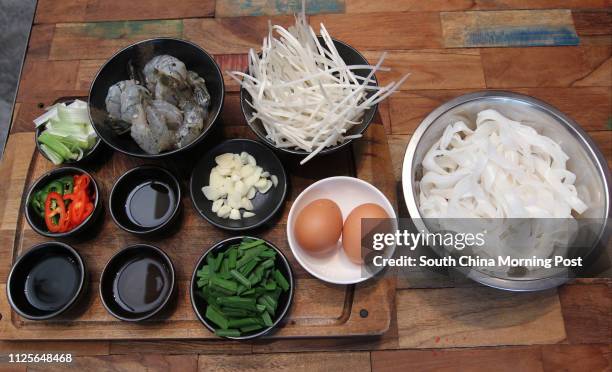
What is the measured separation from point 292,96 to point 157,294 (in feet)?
2.84

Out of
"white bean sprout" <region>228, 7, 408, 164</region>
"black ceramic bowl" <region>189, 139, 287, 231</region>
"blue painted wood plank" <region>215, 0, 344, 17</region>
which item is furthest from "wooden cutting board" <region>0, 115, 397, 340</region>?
"blue painted wood plank" <region>215, 0, 344, 17</region>

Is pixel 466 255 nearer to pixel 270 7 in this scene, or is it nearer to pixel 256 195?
pixel 256 195

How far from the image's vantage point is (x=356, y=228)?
1561 mm

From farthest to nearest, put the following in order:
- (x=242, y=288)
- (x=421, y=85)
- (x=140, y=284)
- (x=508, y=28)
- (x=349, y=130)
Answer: (x=508, y=28) < (x=421, y=85) < (x=349, y=130) < (x=140, y=284) < (x=242, y=288)

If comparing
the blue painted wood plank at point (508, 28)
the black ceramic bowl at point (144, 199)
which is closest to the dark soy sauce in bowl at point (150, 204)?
A: the black ceramic bowl at point (144, 199)

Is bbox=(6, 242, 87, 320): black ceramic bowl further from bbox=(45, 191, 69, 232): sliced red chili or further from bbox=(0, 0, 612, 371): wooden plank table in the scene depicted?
bbox=(0, 0, 612, 371): wooden plank table

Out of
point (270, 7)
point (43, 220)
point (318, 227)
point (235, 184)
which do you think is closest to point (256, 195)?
point (235, 184)

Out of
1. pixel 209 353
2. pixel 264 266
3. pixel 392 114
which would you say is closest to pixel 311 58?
pixel 392 114

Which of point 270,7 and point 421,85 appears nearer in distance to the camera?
point 421,85

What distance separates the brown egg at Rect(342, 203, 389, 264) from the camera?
5.10ft

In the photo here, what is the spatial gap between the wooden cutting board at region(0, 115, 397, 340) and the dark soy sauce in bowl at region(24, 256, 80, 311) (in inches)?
2.3

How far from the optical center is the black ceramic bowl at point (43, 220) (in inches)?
A: 62.6

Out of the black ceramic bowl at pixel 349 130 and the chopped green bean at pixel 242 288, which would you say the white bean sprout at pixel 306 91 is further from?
the chopped green bean at pixel 242 288

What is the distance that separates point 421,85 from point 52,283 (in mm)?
1724
